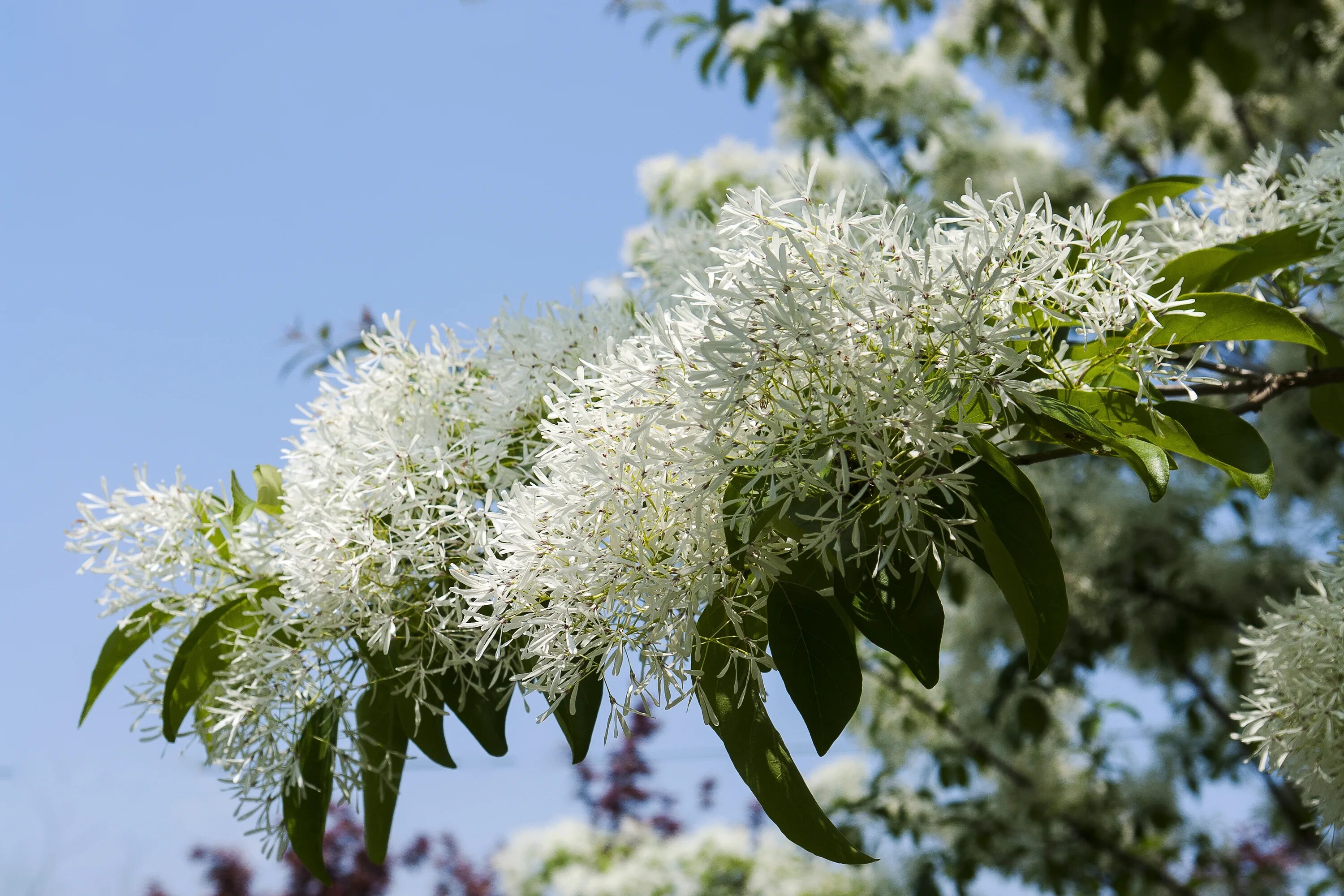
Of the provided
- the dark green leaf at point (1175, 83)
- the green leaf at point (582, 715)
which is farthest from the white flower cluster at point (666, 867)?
the green leaf at point (582, 715)

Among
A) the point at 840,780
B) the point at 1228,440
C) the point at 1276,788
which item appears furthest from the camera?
the point at 840,780

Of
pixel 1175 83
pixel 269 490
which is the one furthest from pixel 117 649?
pixel 1175 83

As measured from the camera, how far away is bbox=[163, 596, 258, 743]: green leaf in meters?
1.06

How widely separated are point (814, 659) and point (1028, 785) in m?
3.04

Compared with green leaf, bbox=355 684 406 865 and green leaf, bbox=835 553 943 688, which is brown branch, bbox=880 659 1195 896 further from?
green leaf, bbox=835 553 943 688

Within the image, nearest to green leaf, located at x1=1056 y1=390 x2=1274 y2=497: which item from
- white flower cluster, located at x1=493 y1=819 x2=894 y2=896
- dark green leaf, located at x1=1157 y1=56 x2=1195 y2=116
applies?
dark green leaf, located at x1=1157 y1=56 x2=1195 y2=116

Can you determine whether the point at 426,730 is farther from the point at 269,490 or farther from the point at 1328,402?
the point at 1328,402

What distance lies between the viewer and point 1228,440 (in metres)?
0.81

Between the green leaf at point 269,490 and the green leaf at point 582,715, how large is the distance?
0.38 m

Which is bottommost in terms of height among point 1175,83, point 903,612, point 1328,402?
point 903,612

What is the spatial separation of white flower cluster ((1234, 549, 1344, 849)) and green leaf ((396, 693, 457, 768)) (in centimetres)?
79

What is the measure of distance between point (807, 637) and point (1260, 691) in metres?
0.59

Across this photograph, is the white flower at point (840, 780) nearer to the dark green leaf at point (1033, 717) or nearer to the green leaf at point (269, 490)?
the dark green leaf at point (1033, 717)

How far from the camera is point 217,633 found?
1080mm
